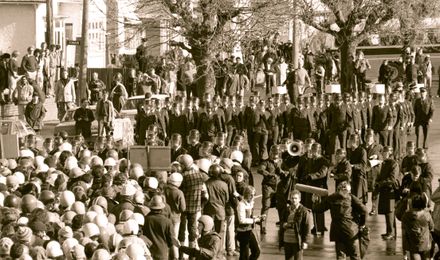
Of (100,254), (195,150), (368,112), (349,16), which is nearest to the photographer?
(100,254)

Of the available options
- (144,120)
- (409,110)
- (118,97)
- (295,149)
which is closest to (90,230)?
(295,149)

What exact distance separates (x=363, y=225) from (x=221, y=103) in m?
12.9

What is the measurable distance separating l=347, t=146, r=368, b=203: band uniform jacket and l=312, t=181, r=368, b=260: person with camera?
4706 millimetres

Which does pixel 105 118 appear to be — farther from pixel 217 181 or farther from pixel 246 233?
pixel 246 233

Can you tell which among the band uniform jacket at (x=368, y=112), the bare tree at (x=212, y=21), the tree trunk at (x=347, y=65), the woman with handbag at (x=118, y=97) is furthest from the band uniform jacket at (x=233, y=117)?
the tree trunk at (x=347, y=65)

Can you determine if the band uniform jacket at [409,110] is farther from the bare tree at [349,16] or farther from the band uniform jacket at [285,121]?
the bare tree at [349,16]

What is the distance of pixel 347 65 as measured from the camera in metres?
48.8

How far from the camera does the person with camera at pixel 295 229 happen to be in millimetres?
24578

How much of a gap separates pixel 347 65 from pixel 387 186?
20.9 meters

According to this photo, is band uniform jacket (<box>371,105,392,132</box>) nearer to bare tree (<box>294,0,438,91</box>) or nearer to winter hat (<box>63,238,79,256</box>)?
bare tree (<box>294,0,438,91</box>)

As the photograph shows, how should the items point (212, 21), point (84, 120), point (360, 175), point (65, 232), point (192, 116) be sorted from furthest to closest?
point (212, 21)
point (84, 120)
point (192, 116)
point (360, 175)
point (65, 232)

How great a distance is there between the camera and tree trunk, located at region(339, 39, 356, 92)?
48.4 meters

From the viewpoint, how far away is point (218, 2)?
39.5 metres

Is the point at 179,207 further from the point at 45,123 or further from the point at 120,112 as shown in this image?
the point at 45,123
